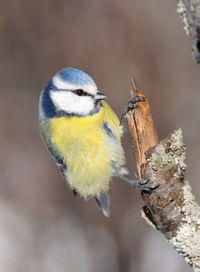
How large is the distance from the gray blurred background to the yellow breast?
1.53 m

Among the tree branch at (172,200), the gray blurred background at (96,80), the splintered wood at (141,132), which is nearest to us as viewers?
the tree branch at (172,200)

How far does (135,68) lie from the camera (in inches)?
149

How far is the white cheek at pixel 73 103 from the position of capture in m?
2.04

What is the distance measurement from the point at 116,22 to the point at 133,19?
6.8 inches

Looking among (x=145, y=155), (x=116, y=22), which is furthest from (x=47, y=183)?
(x=145, y=155)

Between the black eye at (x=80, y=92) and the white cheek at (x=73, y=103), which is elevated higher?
the black eye at (x=80, y=92)

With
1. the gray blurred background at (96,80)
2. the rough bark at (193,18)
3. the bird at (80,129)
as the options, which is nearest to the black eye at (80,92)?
the bird at (80,129)

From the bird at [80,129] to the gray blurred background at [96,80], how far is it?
153cm

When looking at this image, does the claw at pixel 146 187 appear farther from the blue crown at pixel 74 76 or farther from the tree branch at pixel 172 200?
the blue crown at pixel 74 76

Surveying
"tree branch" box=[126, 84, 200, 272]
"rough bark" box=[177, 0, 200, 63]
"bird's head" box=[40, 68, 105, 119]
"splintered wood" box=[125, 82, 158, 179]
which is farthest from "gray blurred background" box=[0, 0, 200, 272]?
"rough bark" box=[177, 0, 200, 63]

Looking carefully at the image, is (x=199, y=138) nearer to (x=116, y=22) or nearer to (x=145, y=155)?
(x=116, y=22)

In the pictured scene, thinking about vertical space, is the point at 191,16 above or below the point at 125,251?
above

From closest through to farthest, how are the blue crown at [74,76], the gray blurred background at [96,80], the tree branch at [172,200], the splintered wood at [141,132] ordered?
the tree branch at [172,200], the splintered wood at [141,132], the blue crown at [74,76], the gray blurred background at [96,80]

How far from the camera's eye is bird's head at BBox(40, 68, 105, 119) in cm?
200
